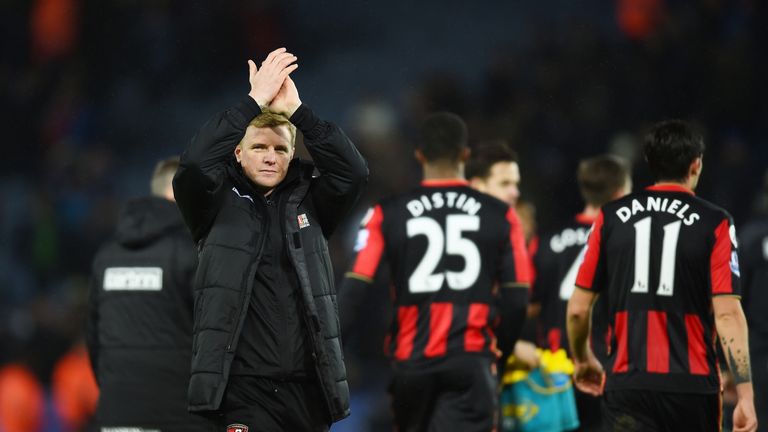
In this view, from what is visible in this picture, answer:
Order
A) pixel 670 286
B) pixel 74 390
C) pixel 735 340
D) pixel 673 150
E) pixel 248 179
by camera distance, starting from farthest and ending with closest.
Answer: pixel 74 390 → pixel 673 150 → pixel 670 286 → pixel 735 340 → pixel 248 179

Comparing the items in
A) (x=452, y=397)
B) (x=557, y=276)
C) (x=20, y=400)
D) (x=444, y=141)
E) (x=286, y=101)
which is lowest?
(x=20, y=400)

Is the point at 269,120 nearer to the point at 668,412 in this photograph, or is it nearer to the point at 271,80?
the point at 271,80

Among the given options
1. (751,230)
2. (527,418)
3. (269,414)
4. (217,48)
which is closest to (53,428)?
(217,48)

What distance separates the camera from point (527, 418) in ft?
19.3

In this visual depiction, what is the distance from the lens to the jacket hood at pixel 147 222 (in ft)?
18.7

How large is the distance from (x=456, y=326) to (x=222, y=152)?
85.8 inches

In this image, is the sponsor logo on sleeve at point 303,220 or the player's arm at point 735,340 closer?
the sponsor logo on sleeve at point 303,220

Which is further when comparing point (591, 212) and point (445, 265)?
point (591, 212)

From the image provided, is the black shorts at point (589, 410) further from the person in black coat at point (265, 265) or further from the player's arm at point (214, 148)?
the player's arm at point (214, 148)

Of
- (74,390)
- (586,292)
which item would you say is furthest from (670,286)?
(74,390)

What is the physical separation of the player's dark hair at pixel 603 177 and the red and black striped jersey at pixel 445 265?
0.86 metres

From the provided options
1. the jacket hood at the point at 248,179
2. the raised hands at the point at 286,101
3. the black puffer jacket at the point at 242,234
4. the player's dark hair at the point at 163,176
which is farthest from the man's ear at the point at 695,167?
the player's dark hair at the point at 163,176

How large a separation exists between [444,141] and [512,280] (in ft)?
2.53

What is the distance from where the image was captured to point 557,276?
6.30 meters
